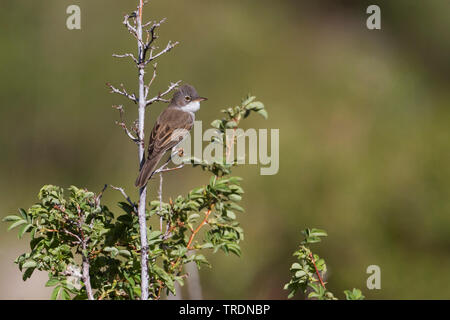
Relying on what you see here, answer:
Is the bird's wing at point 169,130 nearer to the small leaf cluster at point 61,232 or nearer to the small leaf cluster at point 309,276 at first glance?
the small leaf cluster at point 61,232

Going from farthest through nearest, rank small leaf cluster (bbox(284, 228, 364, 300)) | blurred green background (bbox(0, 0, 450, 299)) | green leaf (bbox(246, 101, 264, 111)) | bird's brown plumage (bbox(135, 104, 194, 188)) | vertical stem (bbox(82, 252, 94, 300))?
blurred green background (bbox(0, 0, 450, 299)) → bird's brown plumage (bbox(135, 104, 194, 188)) → green leaf (bbox(246, 101, 264, 111)) → small leaf cluster (bbox(284, 228, 364, 300)) → vertical stem (bbox(82, 252, 94, 300))

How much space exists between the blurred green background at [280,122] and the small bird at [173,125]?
275 centimetres

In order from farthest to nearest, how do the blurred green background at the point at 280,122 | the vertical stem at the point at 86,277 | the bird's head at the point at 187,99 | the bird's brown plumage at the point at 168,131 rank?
the blurred green background at the point at 280,122 < the bird's head at the point at 187,99 < the bird's brown plumage at the point at 168,131 < the vertical stem at the point at 86,277

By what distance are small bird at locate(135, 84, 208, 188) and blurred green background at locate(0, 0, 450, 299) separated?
2.75 m

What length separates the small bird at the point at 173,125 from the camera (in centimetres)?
502

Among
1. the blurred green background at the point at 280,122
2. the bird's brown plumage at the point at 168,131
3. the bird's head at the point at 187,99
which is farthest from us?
the blurred green background at the point at 280,122

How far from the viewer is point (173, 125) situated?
5328 mm

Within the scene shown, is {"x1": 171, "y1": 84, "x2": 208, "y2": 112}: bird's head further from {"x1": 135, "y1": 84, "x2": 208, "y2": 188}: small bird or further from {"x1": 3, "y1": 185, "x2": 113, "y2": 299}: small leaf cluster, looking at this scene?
{"x1": 3, "y1": 185, "x2": 113, "y2": 299}: small leaf cluster

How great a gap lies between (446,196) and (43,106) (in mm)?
6869

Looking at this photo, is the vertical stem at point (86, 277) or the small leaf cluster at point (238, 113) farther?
the small leaf cluster at point (238, 113)

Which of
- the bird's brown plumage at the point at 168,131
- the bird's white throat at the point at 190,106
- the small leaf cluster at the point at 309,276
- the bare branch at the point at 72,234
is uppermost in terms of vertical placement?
the bird's white throat at the point at 190,106

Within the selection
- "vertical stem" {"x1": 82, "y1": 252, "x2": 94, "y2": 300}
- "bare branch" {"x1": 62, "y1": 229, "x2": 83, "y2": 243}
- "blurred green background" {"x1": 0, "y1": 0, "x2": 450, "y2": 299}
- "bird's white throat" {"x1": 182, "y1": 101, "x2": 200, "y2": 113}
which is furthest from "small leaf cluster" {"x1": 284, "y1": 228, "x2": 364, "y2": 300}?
"blurred green background" {"x1": 0, "y1": 0, "x2": 450, "y2": 299}

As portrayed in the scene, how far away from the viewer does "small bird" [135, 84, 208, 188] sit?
5016mm

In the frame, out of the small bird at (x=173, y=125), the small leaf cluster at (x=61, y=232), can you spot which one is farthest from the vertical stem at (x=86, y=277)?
the small bird at (x=173, y=125)
